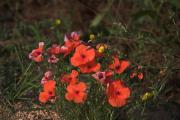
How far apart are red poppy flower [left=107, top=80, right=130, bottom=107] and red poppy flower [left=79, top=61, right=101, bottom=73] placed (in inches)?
4.1

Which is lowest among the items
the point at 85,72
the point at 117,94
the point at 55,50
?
the point at 117,94

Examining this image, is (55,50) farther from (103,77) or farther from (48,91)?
(103,77)

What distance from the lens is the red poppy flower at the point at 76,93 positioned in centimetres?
282

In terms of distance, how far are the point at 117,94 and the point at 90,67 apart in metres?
0.18

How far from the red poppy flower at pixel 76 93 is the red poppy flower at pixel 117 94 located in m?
0.12

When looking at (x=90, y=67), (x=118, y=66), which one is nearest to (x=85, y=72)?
(x=90, y=67)

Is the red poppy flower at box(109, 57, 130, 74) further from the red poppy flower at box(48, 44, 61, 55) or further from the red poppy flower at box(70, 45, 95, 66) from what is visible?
the red poppy flower at box(48, 44, 61, 55)

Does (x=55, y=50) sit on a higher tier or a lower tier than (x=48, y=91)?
higher

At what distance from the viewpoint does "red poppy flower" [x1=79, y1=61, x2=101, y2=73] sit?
2.86 m

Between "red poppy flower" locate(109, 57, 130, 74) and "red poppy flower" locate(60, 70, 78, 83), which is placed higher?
"red poppy flower" locate(109, 57, 130, 74)

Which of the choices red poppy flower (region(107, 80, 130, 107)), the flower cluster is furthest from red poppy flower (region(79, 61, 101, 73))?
red poppy flower (region(107, 80, 130, 107))

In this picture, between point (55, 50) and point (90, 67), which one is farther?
point (55, 50)

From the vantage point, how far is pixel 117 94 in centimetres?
286

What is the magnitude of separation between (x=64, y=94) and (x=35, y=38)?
1.83 m
